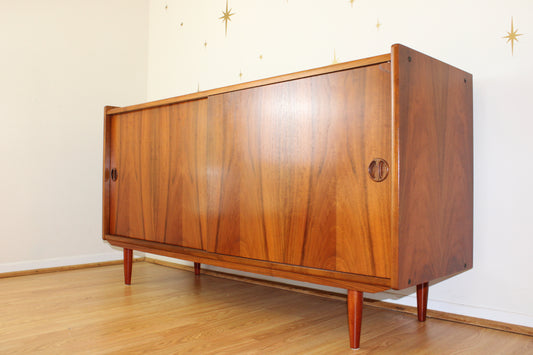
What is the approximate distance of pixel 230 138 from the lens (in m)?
1.44

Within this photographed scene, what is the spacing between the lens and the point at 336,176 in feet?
3.82

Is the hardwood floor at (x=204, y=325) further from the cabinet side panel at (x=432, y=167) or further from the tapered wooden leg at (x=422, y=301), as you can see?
the cabinet side panel at (x=432, y=167)

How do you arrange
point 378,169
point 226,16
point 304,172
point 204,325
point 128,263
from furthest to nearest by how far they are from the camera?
point 226,16, point 128,263, point 204,325, point 304,172, point 378,169

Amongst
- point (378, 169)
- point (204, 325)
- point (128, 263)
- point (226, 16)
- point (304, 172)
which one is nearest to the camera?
point (378, 169)

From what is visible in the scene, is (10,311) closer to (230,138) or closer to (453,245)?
(230,138)

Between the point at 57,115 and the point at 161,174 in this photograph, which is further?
the point at 57,115

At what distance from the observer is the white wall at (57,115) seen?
2.08 meters

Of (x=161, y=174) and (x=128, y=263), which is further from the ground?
(x=161, y=174)

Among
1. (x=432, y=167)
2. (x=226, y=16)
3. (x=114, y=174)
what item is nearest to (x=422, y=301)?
(x=432, y=167)

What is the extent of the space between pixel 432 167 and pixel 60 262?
1.92 metres

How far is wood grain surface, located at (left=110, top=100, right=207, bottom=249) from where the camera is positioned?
5.16 ft

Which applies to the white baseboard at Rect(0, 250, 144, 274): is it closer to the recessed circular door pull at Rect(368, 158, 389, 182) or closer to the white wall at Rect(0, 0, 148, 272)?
the white wall at Rect(0, 0, 148, 272)

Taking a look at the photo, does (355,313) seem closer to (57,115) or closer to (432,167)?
(432,167)

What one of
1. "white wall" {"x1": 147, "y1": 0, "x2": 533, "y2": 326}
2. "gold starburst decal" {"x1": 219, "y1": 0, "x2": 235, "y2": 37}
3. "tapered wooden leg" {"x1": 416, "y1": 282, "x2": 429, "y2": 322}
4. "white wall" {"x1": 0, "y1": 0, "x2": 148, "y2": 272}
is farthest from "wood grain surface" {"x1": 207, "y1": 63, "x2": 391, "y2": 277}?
"white wall" {"x1": 0, "y1": 0, "x2": 148, "y2": 272}
